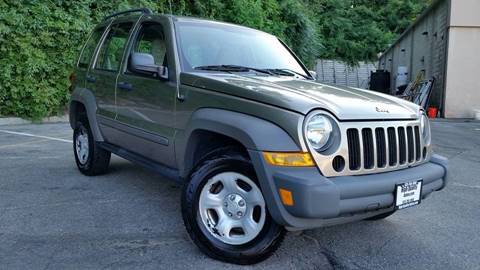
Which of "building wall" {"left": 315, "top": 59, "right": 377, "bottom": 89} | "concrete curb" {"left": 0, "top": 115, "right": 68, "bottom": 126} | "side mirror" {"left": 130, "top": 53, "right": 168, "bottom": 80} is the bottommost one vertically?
"building wall" {"left": 315, "top": 59, "right": 377, "bottom": 89}

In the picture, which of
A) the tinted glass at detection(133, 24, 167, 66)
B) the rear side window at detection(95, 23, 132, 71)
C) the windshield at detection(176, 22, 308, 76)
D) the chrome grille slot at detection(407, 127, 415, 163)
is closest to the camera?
the chrome grille slot at detection(407, 127, 415, 163)

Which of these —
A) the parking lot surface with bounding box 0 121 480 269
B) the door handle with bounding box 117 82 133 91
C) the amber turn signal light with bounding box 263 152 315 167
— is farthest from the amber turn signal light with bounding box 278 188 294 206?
the door handle with bounding box 117 82 133 91

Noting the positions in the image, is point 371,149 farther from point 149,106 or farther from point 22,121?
point 22,121

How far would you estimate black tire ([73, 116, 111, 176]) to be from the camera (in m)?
5.60

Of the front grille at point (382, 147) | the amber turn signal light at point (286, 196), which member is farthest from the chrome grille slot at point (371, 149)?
the amber turn signal light at point (286, 196)

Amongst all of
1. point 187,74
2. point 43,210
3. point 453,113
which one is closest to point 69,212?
point 43,210

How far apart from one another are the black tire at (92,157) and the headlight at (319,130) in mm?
3207

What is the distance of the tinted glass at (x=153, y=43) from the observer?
14.1 ft

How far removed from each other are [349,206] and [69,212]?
268 cm

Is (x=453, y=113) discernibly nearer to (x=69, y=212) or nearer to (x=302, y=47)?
(x=302, y=47)

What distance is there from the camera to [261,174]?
306 cm

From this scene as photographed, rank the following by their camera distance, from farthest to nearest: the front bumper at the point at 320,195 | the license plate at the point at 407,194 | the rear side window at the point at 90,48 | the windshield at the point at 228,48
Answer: the rear side window at the point at 90,48 → the windshield at the point at 228,48 → the license plate at the point at 407,194 → the front bumper at the point at 320,195

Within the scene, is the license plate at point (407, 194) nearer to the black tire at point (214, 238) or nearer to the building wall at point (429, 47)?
the black tire at point (214, 238)

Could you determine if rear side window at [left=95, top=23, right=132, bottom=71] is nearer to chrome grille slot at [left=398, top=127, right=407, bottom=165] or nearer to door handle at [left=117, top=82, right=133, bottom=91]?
door handle at [left=117, top=82, right=133, bottom=91]
